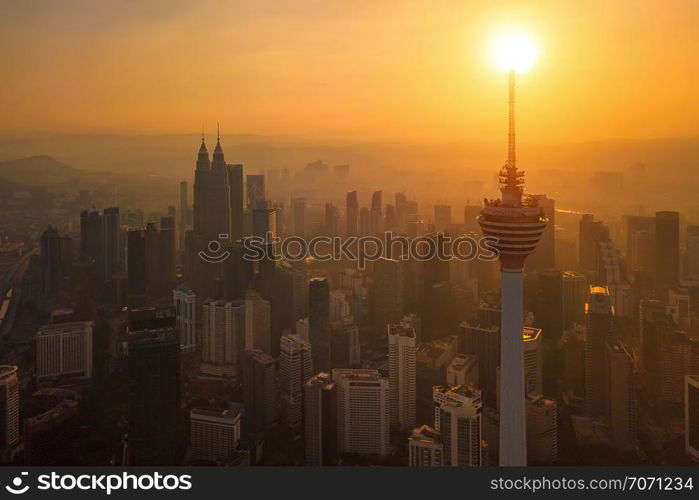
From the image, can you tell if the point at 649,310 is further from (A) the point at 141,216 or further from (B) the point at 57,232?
(B) the point at 57,232

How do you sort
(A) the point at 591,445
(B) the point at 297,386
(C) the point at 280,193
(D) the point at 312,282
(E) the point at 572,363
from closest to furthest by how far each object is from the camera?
(A) the point at 591,445
(B) the point at 297,386
(E) the point at 572,363
(D) the point at 312,282
(C) the point at 280,193

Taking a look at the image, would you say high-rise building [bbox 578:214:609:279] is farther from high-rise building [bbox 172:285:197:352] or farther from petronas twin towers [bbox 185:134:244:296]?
high-rise building [bbox 172:285:197:352]

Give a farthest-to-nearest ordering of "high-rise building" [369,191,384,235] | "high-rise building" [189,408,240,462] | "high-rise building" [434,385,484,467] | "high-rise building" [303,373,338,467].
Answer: "high-rise building" [369,191,384,235], "high-rise building" [303,373,338,467], "high-rise building" [189,408,240,462], "high-rise building" [434,385,484,467]

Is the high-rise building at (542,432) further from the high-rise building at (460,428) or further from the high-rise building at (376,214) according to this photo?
the high-rise building at (376,214)

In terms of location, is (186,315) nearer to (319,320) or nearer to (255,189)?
(319,320)

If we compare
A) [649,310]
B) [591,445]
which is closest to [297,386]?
[591,445]

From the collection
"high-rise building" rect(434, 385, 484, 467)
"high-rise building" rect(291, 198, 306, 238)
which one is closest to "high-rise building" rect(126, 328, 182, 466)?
"high-rise building" rect(434, 385, 484, 467)
